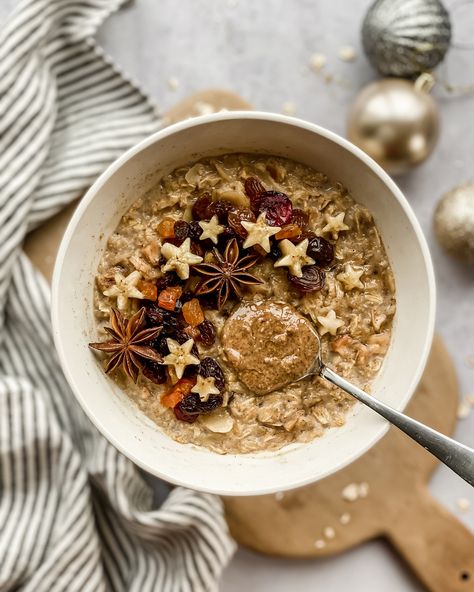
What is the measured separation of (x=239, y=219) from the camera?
1.99 m

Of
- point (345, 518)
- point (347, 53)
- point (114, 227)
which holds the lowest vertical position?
point (345, 518)

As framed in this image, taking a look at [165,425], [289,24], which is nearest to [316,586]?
[165,425]

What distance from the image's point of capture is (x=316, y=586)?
256 cm

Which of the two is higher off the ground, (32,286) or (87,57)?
(87,57)

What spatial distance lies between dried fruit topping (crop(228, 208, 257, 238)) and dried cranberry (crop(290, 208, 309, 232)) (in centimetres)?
11

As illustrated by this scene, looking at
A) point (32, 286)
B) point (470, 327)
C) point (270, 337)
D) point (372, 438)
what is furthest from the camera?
point (470, 327)

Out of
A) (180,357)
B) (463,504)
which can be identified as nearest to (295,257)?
(180,357)

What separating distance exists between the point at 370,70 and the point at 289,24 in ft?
1.06

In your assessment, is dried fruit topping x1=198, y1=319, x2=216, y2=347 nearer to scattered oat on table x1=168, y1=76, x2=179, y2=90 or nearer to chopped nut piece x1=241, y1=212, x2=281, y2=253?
chopped nut piece x1=241, y1=212, x2=281, y2=253

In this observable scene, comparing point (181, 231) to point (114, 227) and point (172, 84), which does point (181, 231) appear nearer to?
point (114, 227)

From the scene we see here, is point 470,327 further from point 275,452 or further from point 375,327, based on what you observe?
point 275,452

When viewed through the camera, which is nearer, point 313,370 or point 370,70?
point 313,370

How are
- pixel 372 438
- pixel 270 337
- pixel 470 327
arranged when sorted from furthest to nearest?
pixel 470 327 < pixel 270 337 < pixel 372 438

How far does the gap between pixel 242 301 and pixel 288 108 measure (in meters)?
0.84
